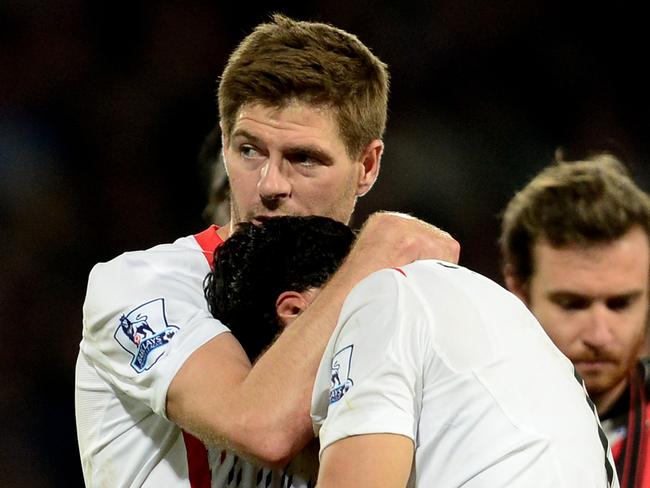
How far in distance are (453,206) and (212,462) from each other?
14.3 ft

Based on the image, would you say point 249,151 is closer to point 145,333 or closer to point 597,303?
point 145,333

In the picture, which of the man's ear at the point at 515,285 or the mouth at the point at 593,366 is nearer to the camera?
the mouth at the point at 593,366

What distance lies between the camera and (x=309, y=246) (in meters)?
2.50

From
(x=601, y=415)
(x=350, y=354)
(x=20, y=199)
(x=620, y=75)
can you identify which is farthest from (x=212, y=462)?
(x=620, y=75)

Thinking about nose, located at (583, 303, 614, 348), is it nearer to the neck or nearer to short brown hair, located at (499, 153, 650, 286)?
short brown hair, located at (499, 153, 650, 286)

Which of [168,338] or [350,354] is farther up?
[350,354]

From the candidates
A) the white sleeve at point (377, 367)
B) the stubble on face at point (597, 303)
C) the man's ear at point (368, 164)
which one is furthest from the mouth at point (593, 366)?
the white sleeve at point (377, 367)

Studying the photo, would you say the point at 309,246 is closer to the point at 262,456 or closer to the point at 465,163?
the point at 262,456

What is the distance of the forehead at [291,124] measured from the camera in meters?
3.11

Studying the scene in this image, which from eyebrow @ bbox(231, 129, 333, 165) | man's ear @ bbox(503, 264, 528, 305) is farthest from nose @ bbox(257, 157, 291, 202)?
man's ear @ bbox(503, 264, 528, 305)

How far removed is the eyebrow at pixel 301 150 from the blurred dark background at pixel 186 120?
3441 mm

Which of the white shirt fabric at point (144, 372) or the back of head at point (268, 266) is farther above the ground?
the back of head at point (268, 266)

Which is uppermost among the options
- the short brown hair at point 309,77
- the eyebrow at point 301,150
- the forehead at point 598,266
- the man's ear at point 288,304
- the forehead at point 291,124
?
the short brown hair at point 309,77

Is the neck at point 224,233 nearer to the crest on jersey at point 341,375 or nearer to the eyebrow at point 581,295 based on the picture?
the crest on jersey at point 341,375
